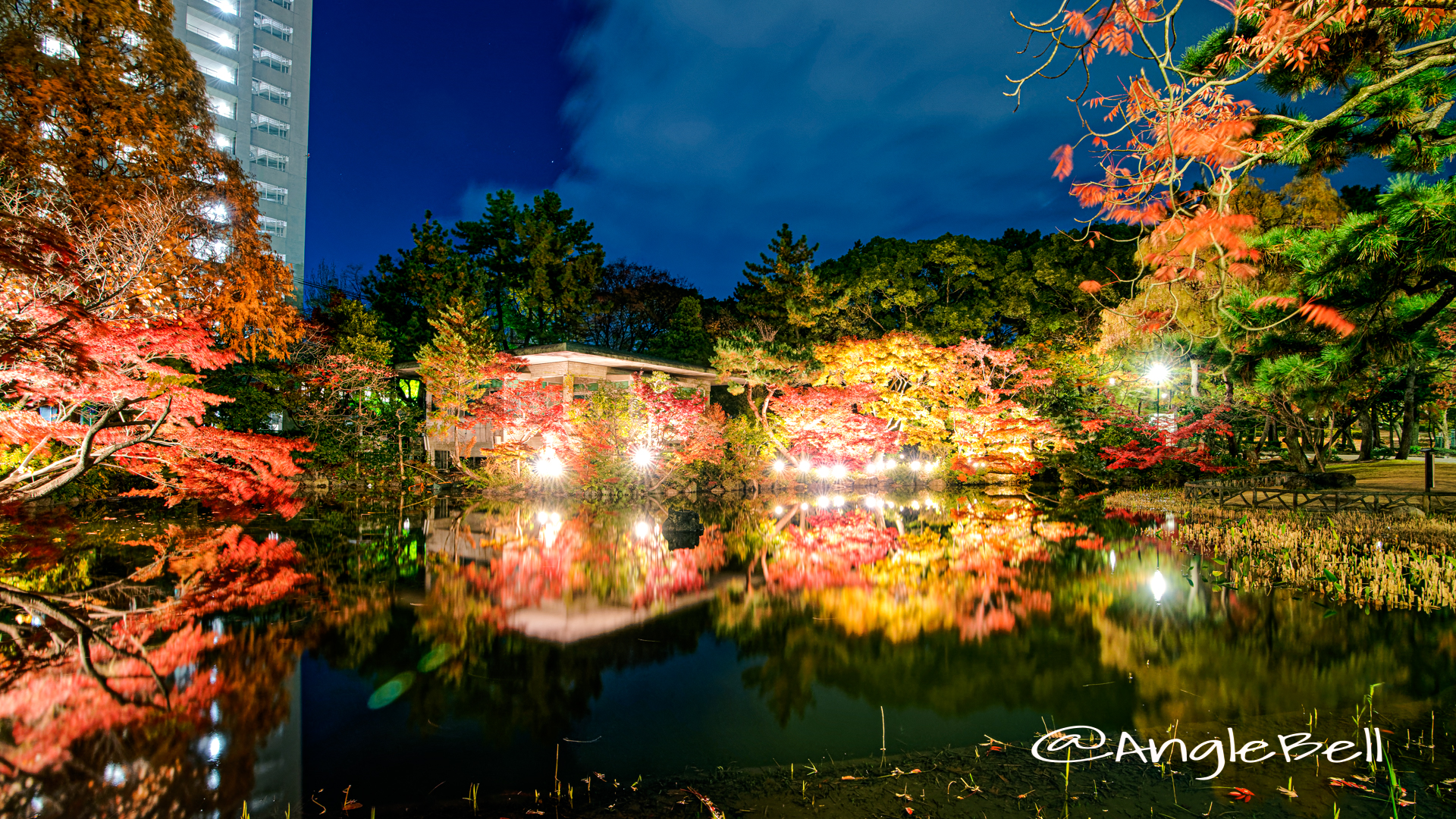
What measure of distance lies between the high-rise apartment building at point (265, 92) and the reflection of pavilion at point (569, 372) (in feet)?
80.9

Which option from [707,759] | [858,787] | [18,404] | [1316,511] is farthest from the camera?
[1316,511]

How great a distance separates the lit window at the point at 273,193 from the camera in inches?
1384

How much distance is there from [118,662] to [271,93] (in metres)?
44.3

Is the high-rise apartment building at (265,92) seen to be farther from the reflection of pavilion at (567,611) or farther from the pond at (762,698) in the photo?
the pond at (762,698)

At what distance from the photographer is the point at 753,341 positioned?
687 inches

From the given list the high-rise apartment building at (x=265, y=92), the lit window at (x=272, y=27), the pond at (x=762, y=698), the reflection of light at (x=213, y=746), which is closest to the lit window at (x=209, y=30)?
the high-rise apartment building at (x=265, y=92)

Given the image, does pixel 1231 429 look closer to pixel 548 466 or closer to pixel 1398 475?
pixel 1398 475

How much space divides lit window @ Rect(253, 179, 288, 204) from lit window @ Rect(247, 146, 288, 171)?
135 centimetres

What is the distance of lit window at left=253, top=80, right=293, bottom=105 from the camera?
35.8 metres

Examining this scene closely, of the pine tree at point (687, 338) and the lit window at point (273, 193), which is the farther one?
the lit window at point (273, 193)

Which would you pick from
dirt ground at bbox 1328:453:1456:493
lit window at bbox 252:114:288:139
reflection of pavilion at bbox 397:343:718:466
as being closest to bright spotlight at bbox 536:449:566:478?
reflection of pavilion at bbox 397:343:718:466

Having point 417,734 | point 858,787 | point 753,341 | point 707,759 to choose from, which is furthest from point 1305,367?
point 753,341

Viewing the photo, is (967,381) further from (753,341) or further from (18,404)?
(18,404)

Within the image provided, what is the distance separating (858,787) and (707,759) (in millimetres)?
921
